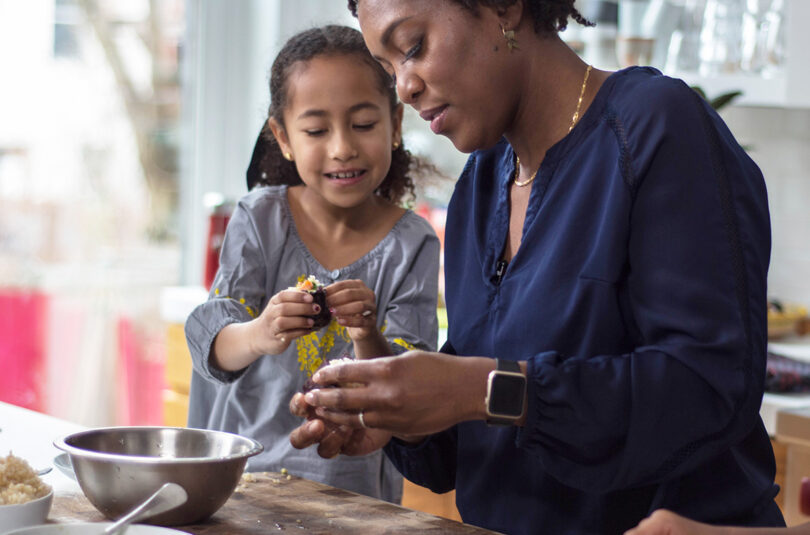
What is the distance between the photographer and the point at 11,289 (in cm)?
333

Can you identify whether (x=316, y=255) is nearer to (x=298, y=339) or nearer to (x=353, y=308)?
(x=298, y=339)

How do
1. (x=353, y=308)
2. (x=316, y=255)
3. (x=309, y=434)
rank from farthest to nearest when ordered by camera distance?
1. (x=316, y=255)
2. (x=353, y=308)
3. (x=309, y=434)

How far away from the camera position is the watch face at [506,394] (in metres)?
1.05

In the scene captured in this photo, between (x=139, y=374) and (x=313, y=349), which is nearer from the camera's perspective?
(x=313, y=349)

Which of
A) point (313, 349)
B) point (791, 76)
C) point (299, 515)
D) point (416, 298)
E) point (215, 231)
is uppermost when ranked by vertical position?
point (791, 76)

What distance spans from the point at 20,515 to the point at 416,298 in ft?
2.93

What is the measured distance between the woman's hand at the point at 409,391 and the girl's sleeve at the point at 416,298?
0.68 metres

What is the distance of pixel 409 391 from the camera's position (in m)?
1.02

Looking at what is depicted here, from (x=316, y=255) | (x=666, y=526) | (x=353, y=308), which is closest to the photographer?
(x=666, y=526)

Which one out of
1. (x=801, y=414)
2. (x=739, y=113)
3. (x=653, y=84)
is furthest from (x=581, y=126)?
(x=739, y=113)

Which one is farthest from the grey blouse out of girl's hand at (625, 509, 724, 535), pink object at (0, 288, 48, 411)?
Answer: pink object at (0, 288, 48, 411)

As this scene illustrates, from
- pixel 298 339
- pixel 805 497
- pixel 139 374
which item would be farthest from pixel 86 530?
pixel 139 374

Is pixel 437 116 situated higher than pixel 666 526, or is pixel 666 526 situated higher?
pixel 437 116

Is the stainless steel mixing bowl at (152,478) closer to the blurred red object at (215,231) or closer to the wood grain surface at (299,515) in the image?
the wood grain surface at (299,515)
